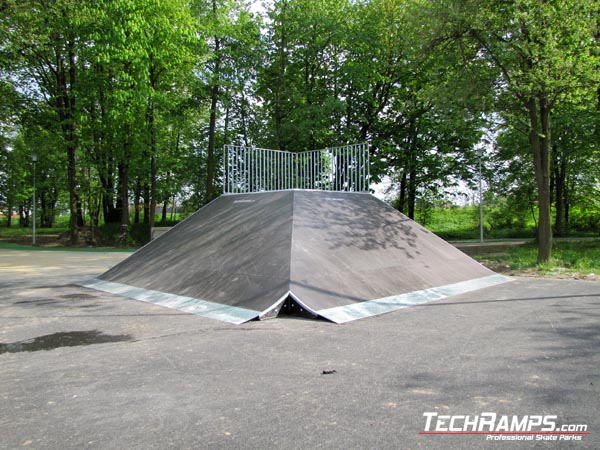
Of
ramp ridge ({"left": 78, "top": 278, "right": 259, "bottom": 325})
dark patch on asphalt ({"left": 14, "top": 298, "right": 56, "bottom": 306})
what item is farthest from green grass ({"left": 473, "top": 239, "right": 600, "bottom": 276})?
dark patch on asphalt ({"left": 14, "top": 298, "right": 56, "bottom": 306})

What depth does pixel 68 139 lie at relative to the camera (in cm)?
2334

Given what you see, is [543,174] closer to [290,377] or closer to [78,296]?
[290,377]

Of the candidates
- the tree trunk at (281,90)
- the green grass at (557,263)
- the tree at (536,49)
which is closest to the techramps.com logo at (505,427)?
the green grass at (557,263)

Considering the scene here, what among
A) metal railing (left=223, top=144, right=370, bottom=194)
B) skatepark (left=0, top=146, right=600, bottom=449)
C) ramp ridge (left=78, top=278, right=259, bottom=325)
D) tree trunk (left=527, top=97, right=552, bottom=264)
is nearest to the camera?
skatepark (left=0, top=146, right=600, bottom=449)

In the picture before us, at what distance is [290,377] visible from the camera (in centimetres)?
382

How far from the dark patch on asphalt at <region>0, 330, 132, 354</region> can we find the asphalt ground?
0.03 meters

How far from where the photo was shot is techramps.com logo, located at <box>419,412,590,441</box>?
2.71 meters

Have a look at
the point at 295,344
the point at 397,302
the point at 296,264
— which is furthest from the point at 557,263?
the point at 295,344

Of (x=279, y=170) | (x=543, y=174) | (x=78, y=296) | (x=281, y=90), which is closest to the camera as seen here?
(x=78, y=296)

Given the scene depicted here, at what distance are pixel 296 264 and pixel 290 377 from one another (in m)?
3.10

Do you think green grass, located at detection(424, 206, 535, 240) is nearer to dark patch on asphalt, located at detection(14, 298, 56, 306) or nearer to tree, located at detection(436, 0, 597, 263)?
tree, located at detection(436, 0, 597, 263)

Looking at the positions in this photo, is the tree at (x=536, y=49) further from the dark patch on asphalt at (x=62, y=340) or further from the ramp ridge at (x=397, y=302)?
the dark patch on asphalt at (x=62, y=340)

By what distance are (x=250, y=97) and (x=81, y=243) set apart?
13.3 meters

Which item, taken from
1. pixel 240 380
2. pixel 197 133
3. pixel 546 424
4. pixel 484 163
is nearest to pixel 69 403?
pixel 240 380
